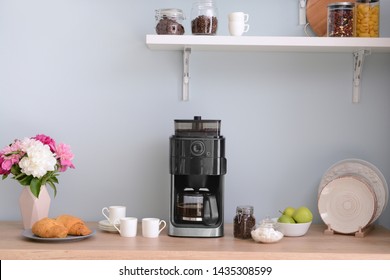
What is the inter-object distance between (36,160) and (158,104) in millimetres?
592

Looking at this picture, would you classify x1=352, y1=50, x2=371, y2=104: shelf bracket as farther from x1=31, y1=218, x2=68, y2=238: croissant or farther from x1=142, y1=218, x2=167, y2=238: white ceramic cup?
x1=31, y1=218, x2=68, y2=238: croissant

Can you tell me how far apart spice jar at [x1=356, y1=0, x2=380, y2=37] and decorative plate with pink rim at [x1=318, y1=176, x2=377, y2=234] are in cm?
57

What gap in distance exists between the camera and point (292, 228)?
8.93 ft

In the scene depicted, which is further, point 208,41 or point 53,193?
point 53,193

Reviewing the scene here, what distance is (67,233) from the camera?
260 centimetres

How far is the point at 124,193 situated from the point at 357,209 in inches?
37.5

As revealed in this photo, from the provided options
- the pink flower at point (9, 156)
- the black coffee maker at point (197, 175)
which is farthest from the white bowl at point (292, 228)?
the pink flower at point (9, 156)

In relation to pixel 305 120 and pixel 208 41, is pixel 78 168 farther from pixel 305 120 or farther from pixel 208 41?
pixel 305 120

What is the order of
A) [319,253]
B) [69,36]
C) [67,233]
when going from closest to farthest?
[319,253]
[67,233]
[69,36]

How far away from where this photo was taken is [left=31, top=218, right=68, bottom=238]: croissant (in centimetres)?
254

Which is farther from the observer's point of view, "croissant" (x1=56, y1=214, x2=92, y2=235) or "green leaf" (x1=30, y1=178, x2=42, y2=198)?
"green leaf" (x1=30, y1=178, x2=42, y2=198)

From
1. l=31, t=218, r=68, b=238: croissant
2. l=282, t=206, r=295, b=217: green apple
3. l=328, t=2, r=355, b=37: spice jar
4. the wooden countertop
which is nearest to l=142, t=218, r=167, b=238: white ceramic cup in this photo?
the wooden countertop

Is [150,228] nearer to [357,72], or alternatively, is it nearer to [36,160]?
[36,160]

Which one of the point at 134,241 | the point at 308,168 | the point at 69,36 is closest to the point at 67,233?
the point at 134,241
